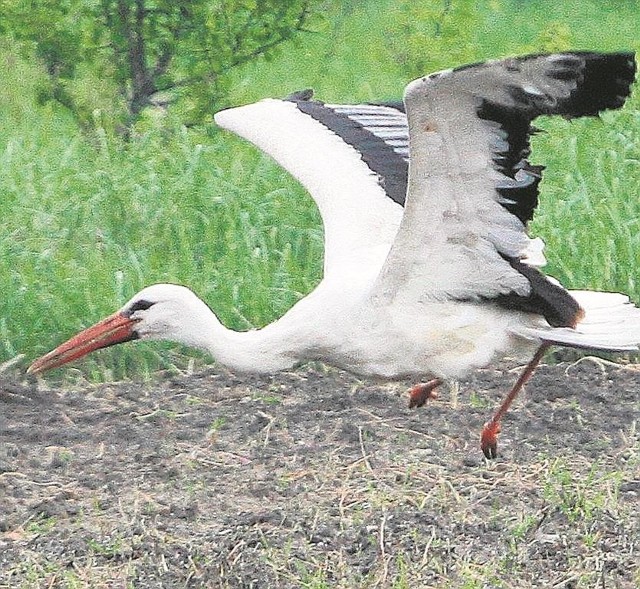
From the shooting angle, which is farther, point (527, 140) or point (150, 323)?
point (150, 323)

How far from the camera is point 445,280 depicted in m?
5.37

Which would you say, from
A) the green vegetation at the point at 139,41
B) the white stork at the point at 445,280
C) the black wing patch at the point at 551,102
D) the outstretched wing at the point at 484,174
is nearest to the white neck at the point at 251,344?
the white stork at the point at 445,280

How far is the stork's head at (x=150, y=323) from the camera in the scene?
5.43 m

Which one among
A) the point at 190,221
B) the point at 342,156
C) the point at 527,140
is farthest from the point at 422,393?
the point at 190,221

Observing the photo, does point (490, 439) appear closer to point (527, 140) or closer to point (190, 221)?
point (527, 140)

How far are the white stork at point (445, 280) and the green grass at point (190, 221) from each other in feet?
3.50

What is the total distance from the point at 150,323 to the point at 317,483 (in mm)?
758

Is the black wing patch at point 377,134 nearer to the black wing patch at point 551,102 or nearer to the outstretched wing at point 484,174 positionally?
the outstretched wing at point 484,174

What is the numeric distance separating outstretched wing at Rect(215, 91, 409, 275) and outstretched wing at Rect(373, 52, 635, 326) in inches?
20.1

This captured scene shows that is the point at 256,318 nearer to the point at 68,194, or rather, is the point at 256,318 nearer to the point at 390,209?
the point at 390,209

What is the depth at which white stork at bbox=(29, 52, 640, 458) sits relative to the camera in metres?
4.60

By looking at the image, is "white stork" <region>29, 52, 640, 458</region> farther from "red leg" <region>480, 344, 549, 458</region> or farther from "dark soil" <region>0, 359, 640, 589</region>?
"dark soil" <region>0, 359, 640, 589</region>

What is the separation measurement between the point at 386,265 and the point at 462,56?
3940 millimetres

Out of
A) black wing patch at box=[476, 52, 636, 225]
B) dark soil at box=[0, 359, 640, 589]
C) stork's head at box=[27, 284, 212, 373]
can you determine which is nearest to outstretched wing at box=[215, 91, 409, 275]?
stork's head at box=[27, 284, 212, 373]
